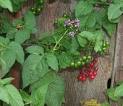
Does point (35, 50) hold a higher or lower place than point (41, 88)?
higher

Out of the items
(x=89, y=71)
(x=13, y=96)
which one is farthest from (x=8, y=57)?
(x=89, y=71)

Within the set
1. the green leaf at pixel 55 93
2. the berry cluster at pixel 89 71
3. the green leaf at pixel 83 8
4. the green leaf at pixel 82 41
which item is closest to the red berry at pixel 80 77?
the berry cluster at pixel 89 71

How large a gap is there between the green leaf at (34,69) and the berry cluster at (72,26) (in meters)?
0.20

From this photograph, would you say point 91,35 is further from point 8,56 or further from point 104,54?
point 8,56

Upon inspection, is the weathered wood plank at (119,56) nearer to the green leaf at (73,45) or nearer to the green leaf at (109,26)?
the green leaf at (109,26)

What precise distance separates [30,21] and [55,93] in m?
0.39

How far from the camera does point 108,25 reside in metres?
1.99

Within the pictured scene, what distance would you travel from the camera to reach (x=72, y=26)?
6.37 feet

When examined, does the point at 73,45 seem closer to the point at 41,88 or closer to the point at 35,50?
the point at 35,50

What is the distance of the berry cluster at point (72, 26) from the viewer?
1.92 meters

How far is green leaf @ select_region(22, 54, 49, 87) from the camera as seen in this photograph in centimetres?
185

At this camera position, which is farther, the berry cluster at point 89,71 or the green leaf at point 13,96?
the berry cluster at point 89,71

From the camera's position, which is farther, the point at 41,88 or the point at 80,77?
the point at 80,77

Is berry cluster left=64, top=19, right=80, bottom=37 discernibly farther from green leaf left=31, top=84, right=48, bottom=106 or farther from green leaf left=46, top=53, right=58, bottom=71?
green leaf left=31, top=84, right=48, bottom=106
